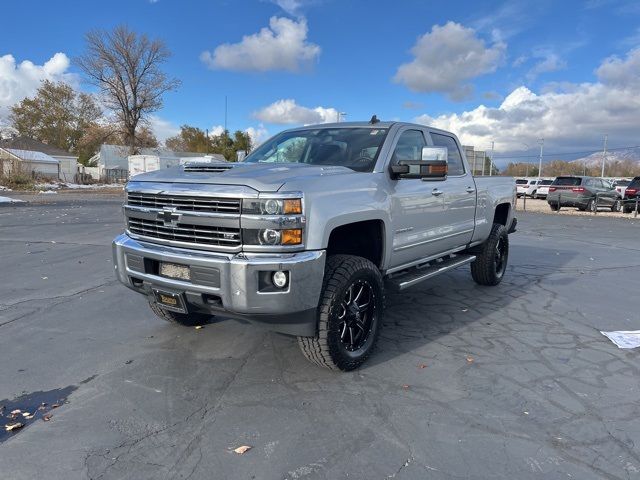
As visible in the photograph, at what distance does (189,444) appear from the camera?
109 inches

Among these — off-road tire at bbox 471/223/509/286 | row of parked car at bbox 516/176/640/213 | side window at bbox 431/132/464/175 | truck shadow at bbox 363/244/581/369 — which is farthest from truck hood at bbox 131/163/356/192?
row of parked car at bbox 516/176/640/213

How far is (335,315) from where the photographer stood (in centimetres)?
350

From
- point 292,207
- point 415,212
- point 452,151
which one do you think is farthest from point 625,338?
point 292,207

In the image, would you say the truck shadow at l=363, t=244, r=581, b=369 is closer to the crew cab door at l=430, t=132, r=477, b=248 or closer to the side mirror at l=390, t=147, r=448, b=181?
the crew cab door at l=430, t=132, r=477, b=248

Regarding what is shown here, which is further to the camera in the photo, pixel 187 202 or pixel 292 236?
pixel 187 202

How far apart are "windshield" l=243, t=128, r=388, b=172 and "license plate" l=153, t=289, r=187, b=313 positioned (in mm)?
1798

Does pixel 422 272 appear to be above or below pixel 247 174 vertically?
below

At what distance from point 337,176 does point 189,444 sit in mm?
2088

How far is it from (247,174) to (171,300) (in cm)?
108

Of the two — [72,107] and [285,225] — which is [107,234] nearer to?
[285,225]

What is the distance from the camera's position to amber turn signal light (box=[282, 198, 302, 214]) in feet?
10.4

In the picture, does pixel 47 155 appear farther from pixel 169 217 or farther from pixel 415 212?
pixel 415 212

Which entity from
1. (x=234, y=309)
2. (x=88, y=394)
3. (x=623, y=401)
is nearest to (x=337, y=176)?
(x=234, y=309)

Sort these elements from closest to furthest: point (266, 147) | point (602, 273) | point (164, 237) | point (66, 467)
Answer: point (66, 467) → point (164, 237) → point (266, 147) → point (602, 273)
